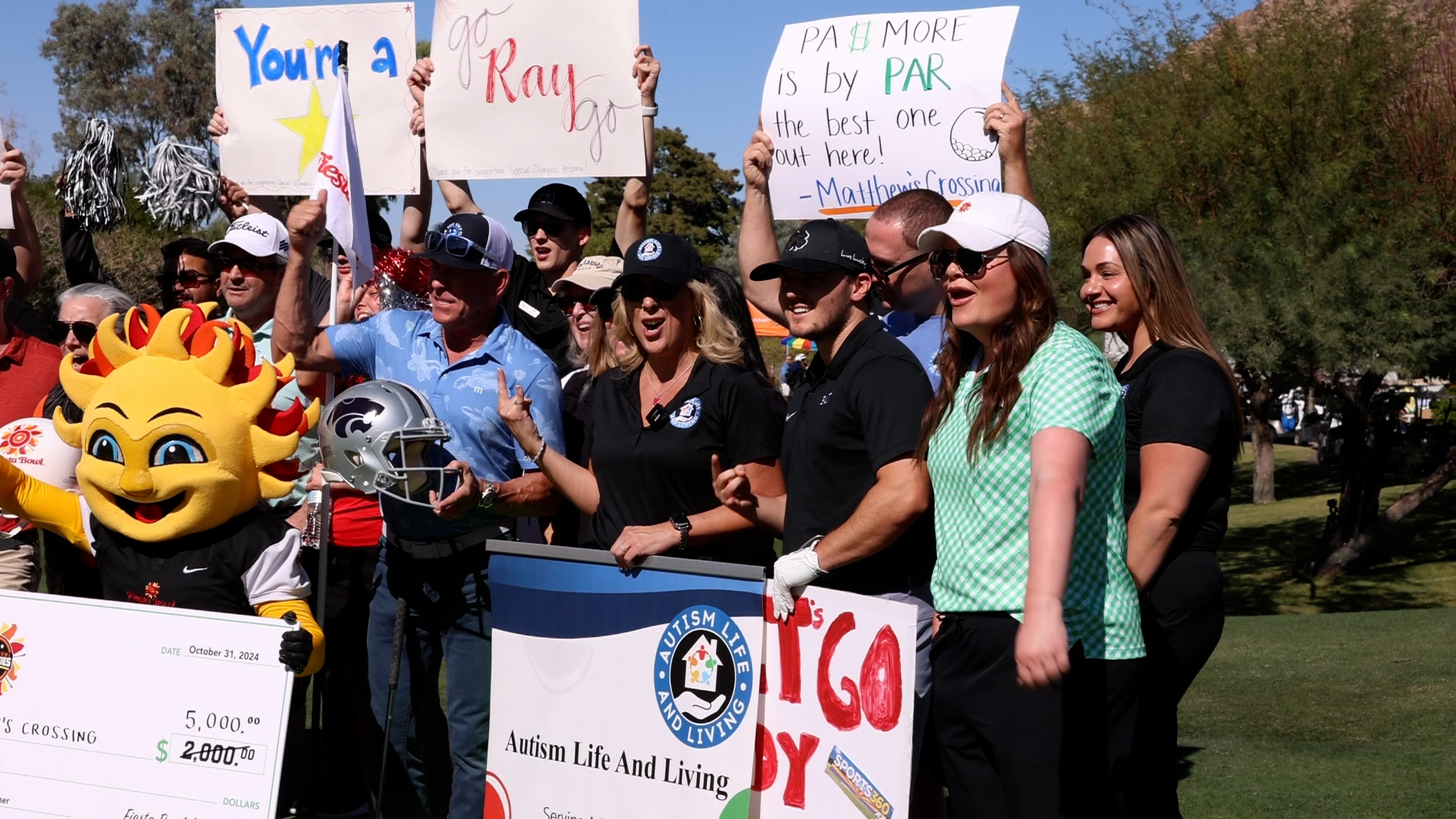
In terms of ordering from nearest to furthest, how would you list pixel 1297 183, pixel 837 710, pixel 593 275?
pixel 837 710 < pixel 593 275 < pixel 1297 183

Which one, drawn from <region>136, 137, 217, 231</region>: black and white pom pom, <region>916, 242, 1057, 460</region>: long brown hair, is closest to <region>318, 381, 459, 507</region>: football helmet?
<region>916, 242, 1057, 460</region>: long brown hair

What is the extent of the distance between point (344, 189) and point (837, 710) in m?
2.79

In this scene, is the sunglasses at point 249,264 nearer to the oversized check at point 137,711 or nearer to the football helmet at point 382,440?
the football helmet at point 382,440

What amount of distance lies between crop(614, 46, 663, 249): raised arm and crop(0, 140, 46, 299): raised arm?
295cm

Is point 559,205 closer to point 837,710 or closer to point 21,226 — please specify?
point 21,226

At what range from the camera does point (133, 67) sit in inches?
2352

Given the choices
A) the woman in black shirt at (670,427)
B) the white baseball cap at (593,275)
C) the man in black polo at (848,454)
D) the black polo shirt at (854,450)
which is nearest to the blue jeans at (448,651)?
the woman in black shirt at (670,427)

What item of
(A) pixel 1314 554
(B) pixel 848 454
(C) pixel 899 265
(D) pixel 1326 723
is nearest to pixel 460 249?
(C) pixel 899 265

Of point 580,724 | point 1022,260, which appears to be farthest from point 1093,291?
point 580,724

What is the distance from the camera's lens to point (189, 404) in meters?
4.54

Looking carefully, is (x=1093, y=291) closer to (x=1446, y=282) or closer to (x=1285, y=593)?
(x=1446, y=282)

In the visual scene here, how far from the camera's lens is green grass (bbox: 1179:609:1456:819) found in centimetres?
672

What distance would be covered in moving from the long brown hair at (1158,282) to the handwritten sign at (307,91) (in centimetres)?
355

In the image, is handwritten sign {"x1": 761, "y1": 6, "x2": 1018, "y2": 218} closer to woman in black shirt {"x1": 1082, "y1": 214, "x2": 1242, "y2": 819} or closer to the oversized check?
woman in black shirt {"x1": 1082, "y1": 214, "x2": 1242, "y2": 819}
